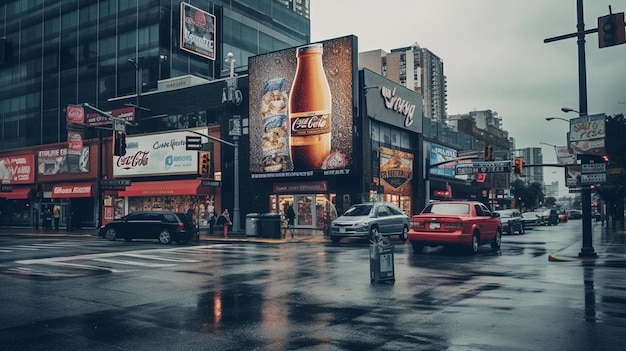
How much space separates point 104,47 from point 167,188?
21.2 m

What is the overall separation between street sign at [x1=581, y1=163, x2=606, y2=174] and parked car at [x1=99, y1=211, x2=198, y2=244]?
52.7 ft

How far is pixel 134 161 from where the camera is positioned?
41938 mm

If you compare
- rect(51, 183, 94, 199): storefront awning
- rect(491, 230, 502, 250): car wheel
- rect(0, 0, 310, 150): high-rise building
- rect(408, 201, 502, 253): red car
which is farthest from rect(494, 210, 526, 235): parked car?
rect(51, 183, 94, 199): storefront awning

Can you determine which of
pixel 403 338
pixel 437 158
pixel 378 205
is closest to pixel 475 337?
pixel 403 338

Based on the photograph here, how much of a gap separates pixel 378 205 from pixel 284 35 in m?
44.7

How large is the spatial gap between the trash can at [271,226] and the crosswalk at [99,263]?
801 cm

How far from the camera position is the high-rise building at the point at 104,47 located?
4891 cm

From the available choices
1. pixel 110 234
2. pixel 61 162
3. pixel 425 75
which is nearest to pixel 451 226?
pixel 110 234

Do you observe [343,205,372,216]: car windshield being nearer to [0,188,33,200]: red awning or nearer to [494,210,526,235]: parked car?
[494,210,526,235]: parked car

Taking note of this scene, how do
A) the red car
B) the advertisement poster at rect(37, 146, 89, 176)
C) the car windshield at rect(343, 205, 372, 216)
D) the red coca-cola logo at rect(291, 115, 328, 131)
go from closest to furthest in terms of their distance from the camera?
the red car, the car windshield at rect(343, 205, 372, 216), the red coca-cola logo at rect(291, 115, 328, 131), the advertisement poster at rect(37, 146, 89, 176)

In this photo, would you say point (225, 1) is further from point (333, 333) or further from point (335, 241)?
point (333, 333)

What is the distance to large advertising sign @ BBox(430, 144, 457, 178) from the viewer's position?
153 feet

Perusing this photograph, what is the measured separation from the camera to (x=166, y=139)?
40219mm

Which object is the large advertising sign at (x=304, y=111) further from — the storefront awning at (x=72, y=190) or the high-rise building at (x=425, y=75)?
the high-rise building at (x=425, y=75)
